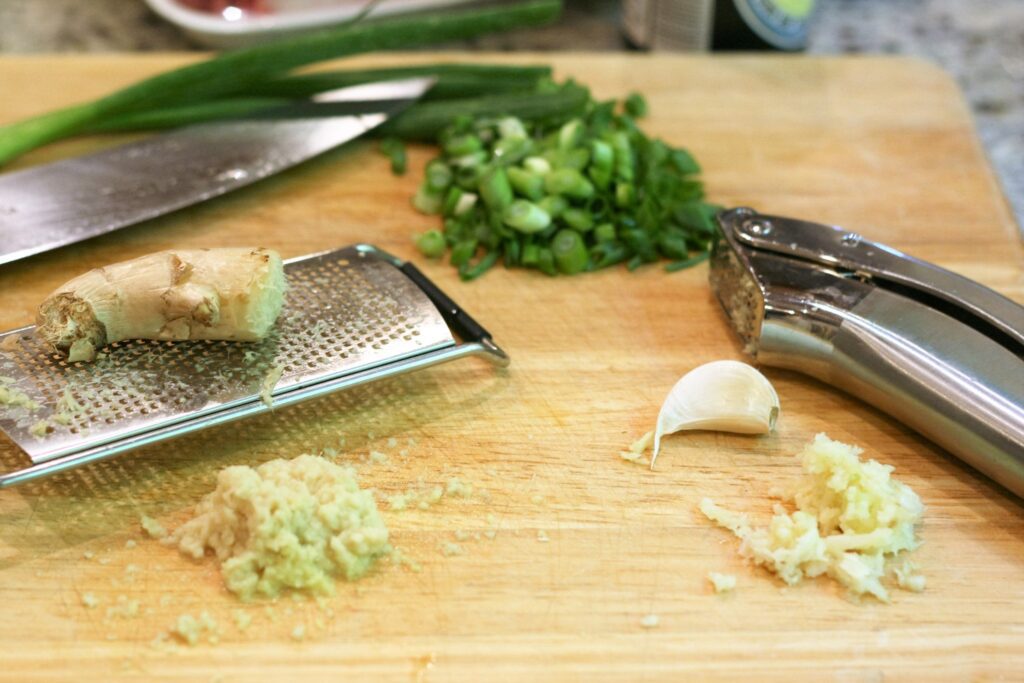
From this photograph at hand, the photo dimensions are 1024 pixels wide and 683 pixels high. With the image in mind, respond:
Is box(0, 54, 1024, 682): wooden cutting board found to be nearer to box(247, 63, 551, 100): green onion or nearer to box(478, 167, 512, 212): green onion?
box(478, 167, 512, 212): green onion

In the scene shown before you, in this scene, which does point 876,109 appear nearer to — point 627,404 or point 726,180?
point 726,180

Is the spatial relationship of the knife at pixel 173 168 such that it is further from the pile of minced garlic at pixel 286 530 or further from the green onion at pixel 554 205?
the pile of minced garlic at pixel 286 530

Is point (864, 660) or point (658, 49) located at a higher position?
point (658, 49)

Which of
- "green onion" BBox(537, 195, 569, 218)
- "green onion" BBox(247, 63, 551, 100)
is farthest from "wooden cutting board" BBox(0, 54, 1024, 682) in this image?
"green onion" BBox(247, 63, 551, 100)

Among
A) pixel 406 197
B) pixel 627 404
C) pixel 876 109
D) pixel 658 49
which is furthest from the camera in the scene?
pixel 658 49

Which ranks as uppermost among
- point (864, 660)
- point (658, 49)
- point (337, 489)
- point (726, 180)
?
point (658, 49)

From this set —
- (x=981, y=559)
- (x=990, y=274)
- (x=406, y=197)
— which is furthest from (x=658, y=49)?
(x=981, y=559)

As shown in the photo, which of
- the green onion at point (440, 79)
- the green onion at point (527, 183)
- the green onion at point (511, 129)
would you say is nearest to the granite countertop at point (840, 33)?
the green onion at point (440, 79)
